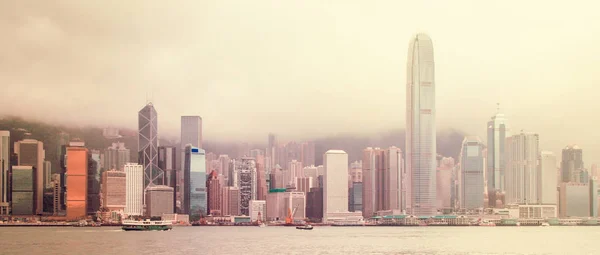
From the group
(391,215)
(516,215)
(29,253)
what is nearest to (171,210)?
(391,215)

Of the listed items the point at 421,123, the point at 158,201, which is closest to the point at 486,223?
the point at 421,123

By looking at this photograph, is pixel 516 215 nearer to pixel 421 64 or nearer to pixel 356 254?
pixel 421 64

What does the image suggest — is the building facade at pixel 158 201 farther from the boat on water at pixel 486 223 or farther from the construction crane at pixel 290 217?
the boat on water at pixel 486 223

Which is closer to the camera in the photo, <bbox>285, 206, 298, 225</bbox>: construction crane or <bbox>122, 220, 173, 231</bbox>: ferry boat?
<bbox>122, 220, 173, 231</bbox>: ferry boat

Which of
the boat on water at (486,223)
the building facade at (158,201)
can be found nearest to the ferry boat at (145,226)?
the building facade at (158,201)

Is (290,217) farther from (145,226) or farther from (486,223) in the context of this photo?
(145,226)

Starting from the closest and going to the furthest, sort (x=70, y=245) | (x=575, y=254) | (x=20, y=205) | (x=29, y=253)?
1. (x=29, y=253)
2. (x=575, y=254)
3. (x=70, y=245)
4. (x=20, y=205)

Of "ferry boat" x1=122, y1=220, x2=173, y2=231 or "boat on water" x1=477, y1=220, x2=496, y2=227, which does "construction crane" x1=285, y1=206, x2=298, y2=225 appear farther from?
"ferry boat" x1=122, y1=220, x2=173, y2=231

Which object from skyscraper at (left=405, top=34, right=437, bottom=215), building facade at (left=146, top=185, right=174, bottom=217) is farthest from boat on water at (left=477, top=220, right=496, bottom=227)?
building facade at (left=146, top=185, right=174, bottom=217)
